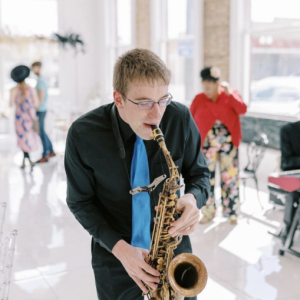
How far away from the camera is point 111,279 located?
170 cm

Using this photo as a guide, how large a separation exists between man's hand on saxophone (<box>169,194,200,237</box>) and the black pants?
0.33 metres

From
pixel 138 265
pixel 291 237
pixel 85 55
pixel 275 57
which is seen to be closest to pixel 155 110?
pixel 138 265

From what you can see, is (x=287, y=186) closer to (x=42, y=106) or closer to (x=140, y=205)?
(x=140, y=205)

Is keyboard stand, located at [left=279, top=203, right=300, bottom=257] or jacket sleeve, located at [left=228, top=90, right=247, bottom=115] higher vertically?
jacket sleeve, located at [left=228, top=90, right=247, bottom=115]

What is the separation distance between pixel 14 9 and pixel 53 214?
278 inches

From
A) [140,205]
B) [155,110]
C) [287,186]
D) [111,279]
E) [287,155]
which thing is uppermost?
[155,110]

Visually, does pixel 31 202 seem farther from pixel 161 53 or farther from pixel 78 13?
pixel 78 13

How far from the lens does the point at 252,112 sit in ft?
21.3

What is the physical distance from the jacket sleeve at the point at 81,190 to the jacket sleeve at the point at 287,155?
3.03 metres

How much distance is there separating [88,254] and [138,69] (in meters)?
2.92

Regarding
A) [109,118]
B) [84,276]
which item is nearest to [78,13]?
[84,276]

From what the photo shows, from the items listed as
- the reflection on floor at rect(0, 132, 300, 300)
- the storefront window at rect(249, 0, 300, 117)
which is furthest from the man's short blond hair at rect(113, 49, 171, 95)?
the storefront window at rect(249, 0, 300, 117)

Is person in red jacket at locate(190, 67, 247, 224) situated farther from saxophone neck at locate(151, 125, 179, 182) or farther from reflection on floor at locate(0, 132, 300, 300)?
saxophone neck at locate(151, 125, 179, 182)

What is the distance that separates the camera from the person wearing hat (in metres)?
7.00
